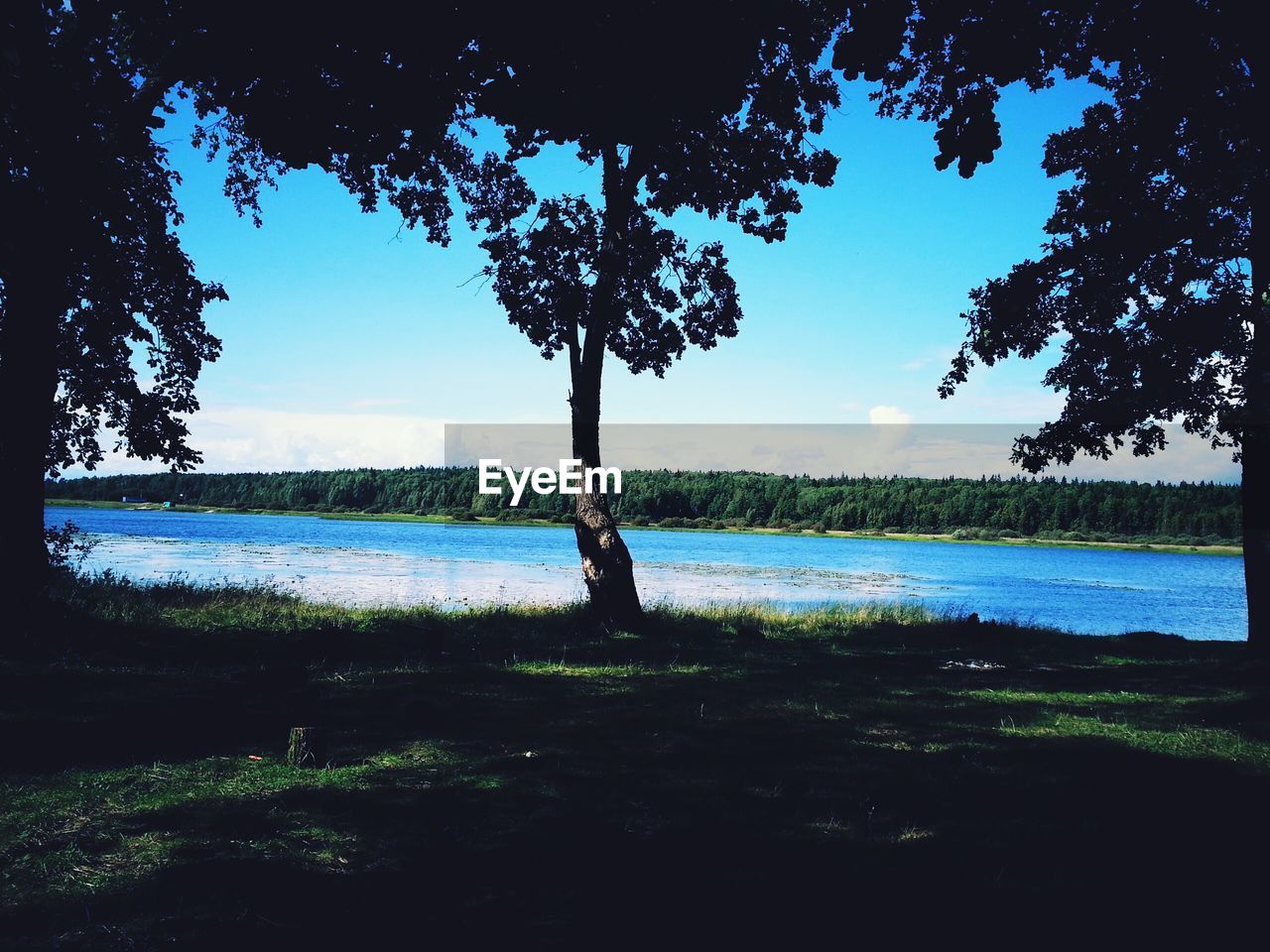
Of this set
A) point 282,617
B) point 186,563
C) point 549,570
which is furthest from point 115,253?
point 549,570

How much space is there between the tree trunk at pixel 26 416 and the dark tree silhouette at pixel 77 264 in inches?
0.8

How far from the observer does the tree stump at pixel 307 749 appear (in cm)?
707

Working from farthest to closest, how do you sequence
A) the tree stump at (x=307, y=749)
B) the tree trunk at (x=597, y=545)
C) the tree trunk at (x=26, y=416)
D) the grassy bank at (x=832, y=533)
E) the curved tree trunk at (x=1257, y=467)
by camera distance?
1. the grassy bank at (x=832, y=533)
2. the tree trunk at (x=597, y=545)
3. the curved tree trunk at (x=1257, y=467)
4. the tree trunk at (x=26, y=416)
5. the tree stump at (x=307, y=749)

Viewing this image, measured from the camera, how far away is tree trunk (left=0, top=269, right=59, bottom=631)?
12859mm

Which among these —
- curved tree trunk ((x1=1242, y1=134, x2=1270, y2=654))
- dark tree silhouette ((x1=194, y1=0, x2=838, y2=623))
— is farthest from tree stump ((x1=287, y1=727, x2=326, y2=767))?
curved tree trunk ((x1=1242, y1=134, x2=1270, y2=654))

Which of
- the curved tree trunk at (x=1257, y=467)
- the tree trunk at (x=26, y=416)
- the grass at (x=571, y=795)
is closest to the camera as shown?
the grass at (x=571, y=795)

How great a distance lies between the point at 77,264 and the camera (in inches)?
659

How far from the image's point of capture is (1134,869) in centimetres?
532

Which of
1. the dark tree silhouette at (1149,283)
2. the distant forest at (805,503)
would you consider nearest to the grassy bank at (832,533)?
the distant forest at (805,503)

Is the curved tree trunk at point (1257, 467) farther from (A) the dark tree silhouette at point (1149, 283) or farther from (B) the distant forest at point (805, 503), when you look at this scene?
(B) the distant forest at point (805, 503)

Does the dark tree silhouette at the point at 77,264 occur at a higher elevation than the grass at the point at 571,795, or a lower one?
higher

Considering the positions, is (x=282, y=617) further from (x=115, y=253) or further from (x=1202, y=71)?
(x=1202, y=71)

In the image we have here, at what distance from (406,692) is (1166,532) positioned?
127 m

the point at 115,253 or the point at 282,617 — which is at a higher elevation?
the point at 115,253
